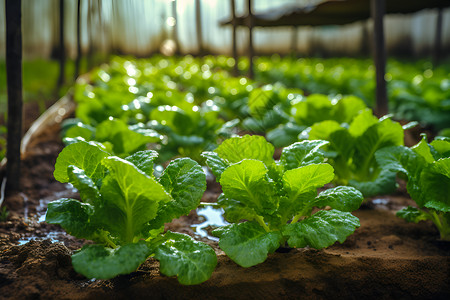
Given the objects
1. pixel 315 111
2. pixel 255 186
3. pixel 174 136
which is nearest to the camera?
pixel 255 186

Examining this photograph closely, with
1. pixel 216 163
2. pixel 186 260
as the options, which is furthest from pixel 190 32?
pixel 186 260

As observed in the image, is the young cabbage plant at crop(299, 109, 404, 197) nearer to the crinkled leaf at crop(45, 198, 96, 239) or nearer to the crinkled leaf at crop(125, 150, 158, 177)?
the crinkled leaf at crop(125, 150, 158, 177)

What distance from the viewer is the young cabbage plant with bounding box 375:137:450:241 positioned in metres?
1.71

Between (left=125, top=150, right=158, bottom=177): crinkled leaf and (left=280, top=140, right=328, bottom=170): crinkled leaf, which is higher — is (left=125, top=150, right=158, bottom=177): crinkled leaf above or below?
above

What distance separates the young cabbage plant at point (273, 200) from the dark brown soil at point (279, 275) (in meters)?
0.11

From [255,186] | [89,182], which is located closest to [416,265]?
[255,186]

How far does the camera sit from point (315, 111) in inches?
120

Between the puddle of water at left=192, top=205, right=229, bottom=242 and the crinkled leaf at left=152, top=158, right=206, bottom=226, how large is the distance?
525mm

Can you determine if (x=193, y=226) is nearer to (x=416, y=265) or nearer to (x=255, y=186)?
(x=255, y=186)

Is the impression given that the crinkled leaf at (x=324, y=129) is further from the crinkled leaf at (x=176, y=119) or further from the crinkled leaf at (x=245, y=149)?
the crinkled leaf at (x=176, y=119)

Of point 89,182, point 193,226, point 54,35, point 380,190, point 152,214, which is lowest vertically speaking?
point 193,226

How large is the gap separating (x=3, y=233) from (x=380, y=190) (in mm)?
1841

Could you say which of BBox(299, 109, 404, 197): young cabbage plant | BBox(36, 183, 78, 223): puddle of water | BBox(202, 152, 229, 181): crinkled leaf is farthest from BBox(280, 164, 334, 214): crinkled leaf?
BBox(36, 183, 78, 223): puddle of water

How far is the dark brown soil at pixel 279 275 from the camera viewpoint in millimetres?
1369
